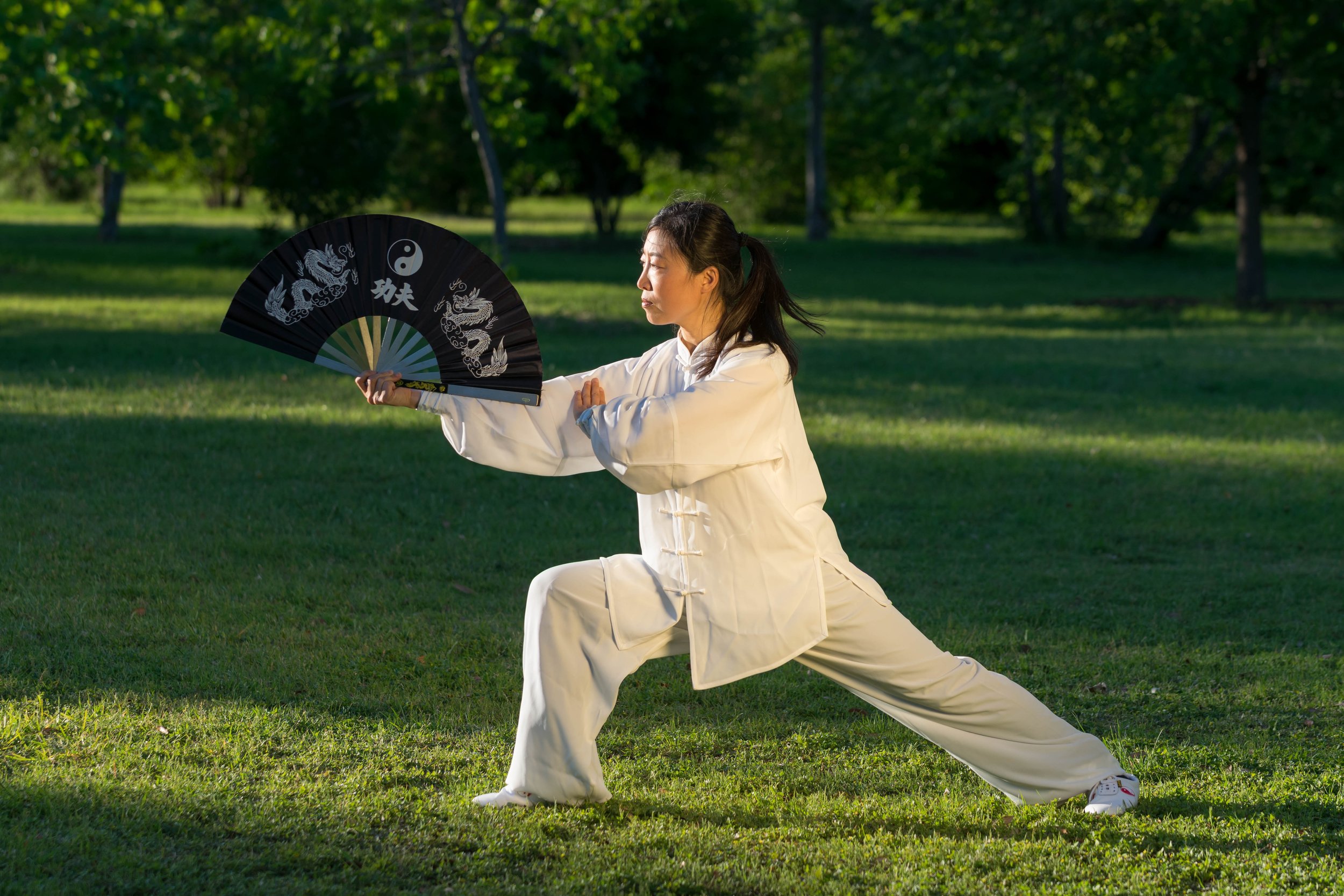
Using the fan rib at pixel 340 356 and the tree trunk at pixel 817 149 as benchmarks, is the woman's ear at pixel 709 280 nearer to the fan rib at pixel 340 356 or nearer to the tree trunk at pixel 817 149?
the fan rib at pixel 340 356

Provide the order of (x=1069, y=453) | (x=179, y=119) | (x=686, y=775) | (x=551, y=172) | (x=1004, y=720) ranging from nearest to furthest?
(x=1004, y=720), (x=686, y=775), (x=1069, y=453), (x=179, y=119), (x=551, y=172)

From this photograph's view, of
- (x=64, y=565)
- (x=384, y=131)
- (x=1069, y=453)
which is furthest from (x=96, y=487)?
(x=384, y=131)

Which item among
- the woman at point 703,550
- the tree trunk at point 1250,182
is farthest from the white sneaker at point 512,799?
the tree trunk at point 1250,182

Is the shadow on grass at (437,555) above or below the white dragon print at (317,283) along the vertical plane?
below

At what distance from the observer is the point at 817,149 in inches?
1406

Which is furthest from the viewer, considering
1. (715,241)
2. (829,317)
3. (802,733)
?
(829,317)

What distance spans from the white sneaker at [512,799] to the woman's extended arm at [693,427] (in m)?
1.03

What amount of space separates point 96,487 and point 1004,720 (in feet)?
19.8

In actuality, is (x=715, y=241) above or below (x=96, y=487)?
above

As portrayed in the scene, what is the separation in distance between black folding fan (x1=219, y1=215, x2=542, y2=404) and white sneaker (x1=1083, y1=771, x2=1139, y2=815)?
2165 mm

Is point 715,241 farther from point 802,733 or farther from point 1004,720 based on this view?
point 802,733

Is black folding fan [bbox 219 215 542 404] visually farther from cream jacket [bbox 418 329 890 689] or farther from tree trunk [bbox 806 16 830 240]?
tree trunk [bbox 806 16 830 240]

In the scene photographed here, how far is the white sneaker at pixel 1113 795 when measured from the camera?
4.29 m

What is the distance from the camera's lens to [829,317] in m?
19.5
